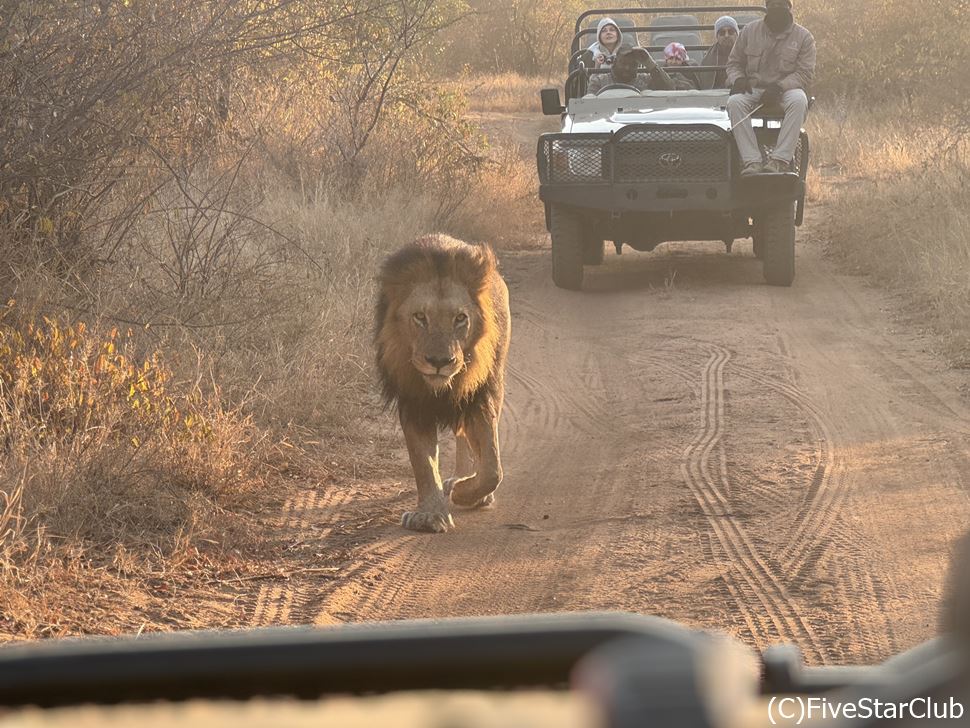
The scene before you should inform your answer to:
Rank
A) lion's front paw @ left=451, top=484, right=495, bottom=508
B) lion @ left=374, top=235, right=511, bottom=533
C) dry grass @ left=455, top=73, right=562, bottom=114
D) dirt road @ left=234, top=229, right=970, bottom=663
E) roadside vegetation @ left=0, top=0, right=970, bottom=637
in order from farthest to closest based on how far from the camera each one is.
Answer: dry grass @ left=455, top=73, right=562, bottom=114 → lion's front paw @ left=451, top=484, right=495, bottom=508 → lion @ left=374, top=235, right=511, bottom=533 → roadside vegetation @ left=0, top=0, right=970, bottom=637 → dirt road @ left=234, top=229, right=970, bottom=663

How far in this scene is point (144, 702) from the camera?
26.2 inches

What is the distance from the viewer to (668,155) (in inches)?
402

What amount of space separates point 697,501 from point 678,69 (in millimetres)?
7555

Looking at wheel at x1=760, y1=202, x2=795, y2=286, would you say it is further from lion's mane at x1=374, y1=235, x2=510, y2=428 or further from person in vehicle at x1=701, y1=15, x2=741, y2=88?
lion's mane at x1=374, y1=235, x2=510, y2=428

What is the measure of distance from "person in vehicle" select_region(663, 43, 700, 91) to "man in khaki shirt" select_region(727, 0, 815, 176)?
1253 millimetres


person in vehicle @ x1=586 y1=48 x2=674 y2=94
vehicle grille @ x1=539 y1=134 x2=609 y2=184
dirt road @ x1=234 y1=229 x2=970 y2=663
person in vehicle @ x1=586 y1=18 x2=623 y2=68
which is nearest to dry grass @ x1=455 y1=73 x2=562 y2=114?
person in vehicle @ x1=586 y1=18 x2=623 y2=68

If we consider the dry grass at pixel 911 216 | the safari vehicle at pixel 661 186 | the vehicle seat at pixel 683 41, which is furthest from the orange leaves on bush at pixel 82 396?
the vehicle seat at pixel 683 41

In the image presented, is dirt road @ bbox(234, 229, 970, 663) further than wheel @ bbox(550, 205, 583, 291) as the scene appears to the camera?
No

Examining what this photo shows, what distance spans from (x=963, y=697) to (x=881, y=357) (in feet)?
25.7

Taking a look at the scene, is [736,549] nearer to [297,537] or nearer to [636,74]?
[297,537]

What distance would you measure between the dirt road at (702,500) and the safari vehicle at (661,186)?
1234 millimetres

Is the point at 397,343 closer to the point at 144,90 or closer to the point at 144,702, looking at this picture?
the point at 144,90

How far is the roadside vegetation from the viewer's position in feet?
15.3

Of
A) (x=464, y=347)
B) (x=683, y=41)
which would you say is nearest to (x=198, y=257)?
(x=464, y=347)
